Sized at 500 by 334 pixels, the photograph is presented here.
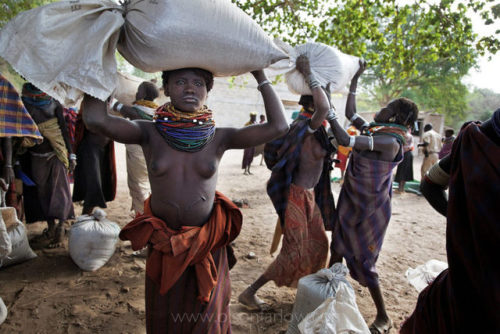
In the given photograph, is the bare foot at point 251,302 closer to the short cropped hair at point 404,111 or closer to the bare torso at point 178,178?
the bare torso at point 178,178

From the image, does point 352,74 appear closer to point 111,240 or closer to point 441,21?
point 441,21

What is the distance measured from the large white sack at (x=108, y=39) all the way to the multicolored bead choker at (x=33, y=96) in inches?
101

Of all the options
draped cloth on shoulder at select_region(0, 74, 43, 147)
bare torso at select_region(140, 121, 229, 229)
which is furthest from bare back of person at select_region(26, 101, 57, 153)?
bare torso at select_region(140, 121, 229, 229)

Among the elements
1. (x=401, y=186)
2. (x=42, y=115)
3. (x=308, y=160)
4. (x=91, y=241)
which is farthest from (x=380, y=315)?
(x=401, y=186)

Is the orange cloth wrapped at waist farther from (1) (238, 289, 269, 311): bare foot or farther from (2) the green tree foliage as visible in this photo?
(2) the green tree foliage

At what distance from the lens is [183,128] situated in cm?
167

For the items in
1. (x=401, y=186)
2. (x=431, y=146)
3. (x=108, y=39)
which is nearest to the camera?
(x=108, y=39)

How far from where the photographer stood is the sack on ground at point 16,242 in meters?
2.95

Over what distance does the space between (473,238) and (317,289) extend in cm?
120

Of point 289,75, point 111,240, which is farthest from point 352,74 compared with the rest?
point 111,240

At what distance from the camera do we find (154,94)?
3850 millimetres

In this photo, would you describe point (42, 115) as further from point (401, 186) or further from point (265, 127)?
point (401, 186)

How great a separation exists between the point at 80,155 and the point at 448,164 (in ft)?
13.2

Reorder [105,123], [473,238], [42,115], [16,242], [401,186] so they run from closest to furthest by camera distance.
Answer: [473,238], [105,123], [16,242], [42,115], [401,186]
